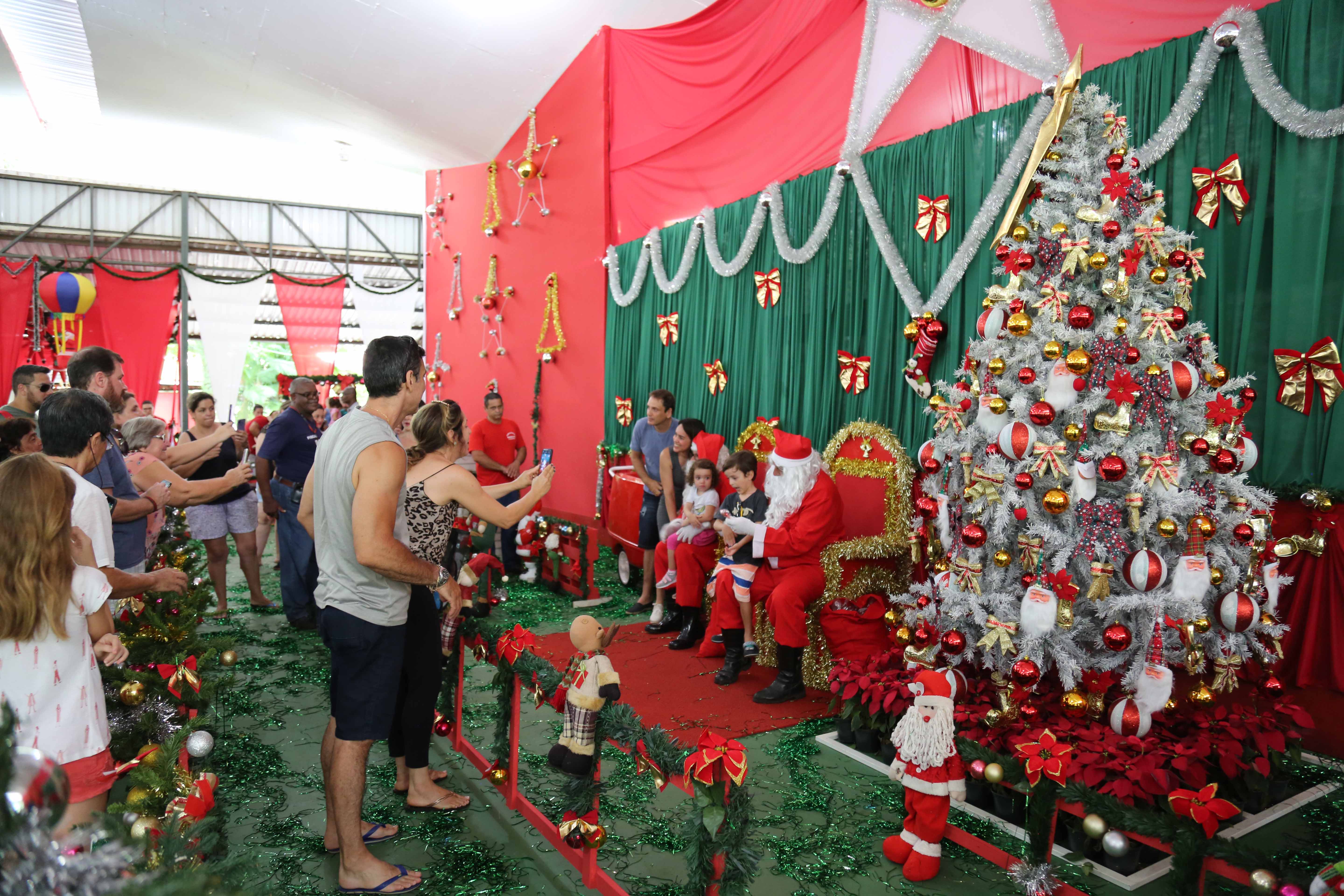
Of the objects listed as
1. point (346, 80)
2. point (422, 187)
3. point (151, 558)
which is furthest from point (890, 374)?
point (422, 187)

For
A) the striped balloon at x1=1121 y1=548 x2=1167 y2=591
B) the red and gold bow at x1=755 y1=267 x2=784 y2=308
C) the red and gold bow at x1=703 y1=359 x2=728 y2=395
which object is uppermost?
the red and gold bow at x1=755 y1=267 x2=784 y2=308

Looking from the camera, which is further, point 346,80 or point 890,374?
point 346,80

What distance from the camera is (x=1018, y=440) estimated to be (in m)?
3.46

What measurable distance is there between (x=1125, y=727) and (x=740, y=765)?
1.92m

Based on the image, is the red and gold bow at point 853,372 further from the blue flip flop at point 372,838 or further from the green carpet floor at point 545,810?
the blue flip flop at point 372,838

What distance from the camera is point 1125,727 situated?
3152mm

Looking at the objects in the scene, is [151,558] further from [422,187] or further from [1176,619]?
[422,187]

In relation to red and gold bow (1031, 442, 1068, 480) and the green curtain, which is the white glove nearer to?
the green curtain

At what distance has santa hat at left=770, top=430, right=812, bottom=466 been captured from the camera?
16.2 feet

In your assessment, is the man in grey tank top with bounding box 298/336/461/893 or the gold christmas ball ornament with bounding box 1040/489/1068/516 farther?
the gold christmas ball ornament with bounding box 1040/489/1068/516

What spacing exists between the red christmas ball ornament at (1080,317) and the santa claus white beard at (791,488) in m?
1.82

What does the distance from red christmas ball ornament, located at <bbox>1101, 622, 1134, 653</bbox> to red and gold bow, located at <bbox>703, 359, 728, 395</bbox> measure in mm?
A: 4165

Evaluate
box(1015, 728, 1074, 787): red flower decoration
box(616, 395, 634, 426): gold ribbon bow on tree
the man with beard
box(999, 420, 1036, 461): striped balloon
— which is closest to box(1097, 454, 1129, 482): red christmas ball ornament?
box(999, 420, 1036, 461): striped balloon

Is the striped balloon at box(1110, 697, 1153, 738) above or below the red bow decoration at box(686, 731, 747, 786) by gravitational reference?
below
